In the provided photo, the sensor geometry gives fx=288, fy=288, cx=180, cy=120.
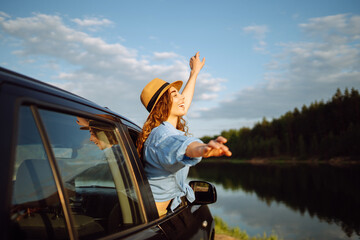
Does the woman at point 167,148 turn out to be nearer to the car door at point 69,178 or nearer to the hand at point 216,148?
the hand at point 216,148

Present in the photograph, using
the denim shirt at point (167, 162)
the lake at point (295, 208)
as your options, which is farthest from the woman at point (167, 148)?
the lake at point (295, 208)

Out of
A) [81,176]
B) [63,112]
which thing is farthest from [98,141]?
[63,112]

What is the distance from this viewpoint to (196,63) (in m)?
3.49

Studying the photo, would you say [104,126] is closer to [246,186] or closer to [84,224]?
[84,224]

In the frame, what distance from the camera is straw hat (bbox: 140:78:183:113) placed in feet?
8.16

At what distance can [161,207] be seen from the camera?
2.02m

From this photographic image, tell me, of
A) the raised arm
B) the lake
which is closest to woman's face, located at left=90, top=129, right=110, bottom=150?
the raised arm

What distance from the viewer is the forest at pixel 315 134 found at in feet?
241

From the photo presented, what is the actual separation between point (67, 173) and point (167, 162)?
24.4 inches

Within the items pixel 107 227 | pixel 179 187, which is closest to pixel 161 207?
pixel 179 187

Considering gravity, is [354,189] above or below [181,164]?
below

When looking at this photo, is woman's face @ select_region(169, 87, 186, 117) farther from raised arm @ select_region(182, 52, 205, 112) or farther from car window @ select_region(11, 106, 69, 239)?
car window @ select_region(11, 106, 69, 239)

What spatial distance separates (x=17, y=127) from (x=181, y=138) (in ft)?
3.32

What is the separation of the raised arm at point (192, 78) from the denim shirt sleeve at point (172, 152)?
1227mm
